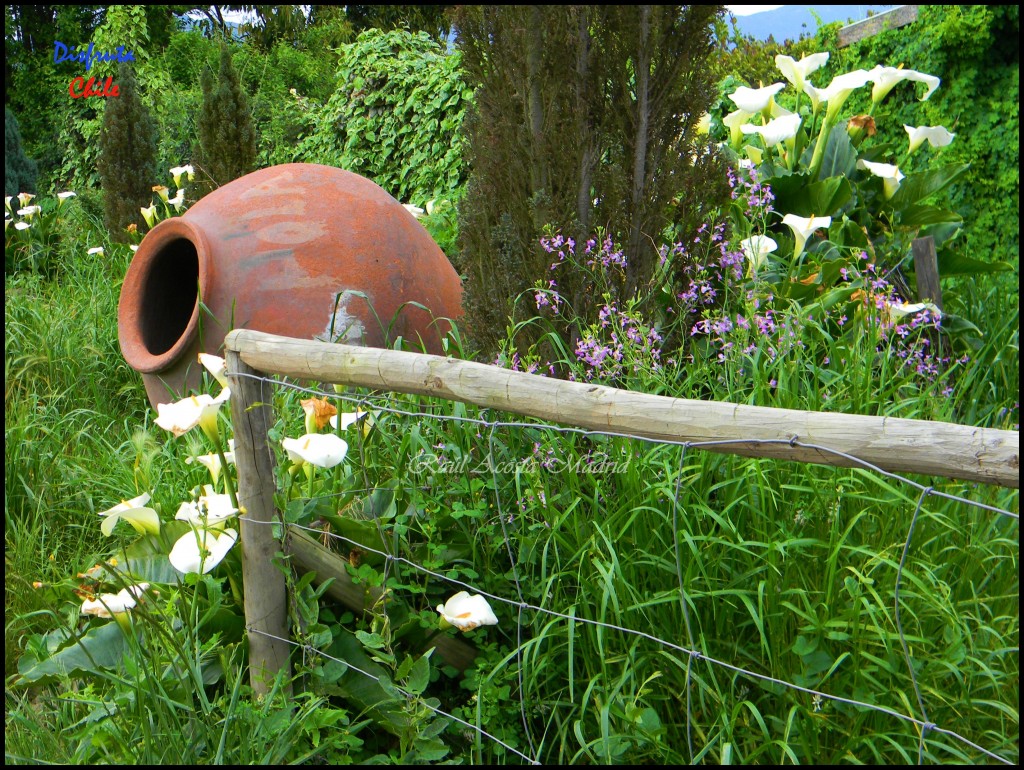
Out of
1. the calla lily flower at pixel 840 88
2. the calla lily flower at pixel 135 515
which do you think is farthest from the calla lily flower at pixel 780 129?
→ the calla lily flower at pixel 135 515

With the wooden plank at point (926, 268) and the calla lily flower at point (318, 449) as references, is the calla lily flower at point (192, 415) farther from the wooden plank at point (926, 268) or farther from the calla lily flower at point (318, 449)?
the wooden plank at point (926, 268)

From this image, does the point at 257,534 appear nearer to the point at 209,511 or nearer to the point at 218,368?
the point at 209,511

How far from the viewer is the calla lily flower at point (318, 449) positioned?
199 cm

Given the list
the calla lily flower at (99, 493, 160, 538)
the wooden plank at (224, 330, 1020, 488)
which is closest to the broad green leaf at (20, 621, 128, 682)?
the calla lily flower at (99, 493, 160, 538)

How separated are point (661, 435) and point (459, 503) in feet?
2.68

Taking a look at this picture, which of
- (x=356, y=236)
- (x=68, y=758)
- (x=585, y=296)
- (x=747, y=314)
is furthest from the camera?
(x=356, y=236)

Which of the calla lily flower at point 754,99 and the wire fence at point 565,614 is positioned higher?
the calla lily flower at point 754,99

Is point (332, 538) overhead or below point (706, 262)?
below

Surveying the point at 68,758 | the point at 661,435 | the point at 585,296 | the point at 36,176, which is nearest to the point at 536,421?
the point at 585,296

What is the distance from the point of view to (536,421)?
2.59 m

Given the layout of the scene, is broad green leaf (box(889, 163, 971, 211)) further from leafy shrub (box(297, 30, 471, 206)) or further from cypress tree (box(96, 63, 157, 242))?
cypress tree (box(96, 63, 157, 242))

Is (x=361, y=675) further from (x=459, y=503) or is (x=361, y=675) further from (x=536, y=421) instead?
(x=536, y=421)

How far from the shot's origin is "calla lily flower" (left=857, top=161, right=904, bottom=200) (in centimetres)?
407

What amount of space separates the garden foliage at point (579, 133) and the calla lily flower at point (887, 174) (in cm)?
135
